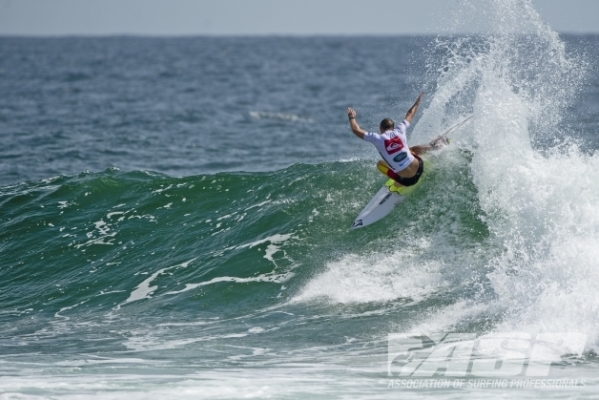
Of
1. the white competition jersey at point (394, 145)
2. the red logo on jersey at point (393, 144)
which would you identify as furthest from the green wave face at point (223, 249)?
the red logo on jersey at point (393, 144)

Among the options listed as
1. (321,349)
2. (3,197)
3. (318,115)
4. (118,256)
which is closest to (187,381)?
(321,349)

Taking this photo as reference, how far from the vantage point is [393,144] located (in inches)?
504

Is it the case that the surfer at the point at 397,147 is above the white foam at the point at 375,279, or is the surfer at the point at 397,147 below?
above

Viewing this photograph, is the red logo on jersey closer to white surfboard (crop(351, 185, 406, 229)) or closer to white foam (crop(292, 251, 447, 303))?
white surfboard (crop(351, 185, 406, 229))

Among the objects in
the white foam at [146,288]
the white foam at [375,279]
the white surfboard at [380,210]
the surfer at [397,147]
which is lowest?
the white foam at [375,279]

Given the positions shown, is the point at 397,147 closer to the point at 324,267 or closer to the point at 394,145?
the point at 394,145

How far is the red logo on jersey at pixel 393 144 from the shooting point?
12.8 metres

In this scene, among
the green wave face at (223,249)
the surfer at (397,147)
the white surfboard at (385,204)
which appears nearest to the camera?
the green wave face at (223,249)

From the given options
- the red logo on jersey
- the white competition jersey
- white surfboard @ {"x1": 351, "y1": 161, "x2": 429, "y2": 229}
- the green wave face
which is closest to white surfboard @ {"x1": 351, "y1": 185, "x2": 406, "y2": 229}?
white surfboard @ {"x1": 351, "y1": 161, "x2": 429, "y2": 229}

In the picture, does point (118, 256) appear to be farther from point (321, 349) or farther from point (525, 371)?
point (525, 371)

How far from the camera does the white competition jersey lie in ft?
41.9

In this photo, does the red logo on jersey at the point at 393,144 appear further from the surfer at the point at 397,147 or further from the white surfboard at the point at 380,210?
the white surfboard at the point at 380,210

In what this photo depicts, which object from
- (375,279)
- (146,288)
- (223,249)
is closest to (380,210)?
(375,279)

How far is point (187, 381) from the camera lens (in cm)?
890
